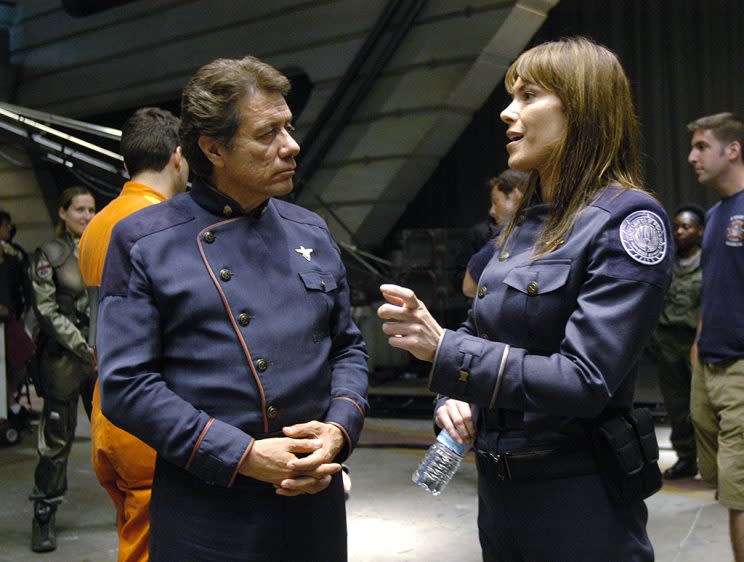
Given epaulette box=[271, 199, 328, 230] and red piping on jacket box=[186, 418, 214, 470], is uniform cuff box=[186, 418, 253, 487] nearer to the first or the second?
red piping on jacket box=[186, 418, 214, 470]

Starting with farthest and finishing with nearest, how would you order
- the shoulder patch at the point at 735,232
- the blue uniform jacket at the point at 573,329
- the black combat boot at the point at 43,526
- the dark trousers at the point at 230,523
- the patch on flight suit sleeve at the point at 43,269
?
the patch on flight suit sleeve at the point at 43,269, the black combat boot at the point at 43,526, the shoulder patch at the point at 735,232, the dark trousers at the point at 230,523, the blue uniform jacket at the point at 573,329

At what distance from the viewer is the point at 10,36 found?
44.9 feet

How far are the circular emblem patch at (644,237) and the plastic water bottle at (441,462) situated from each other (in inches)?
22.7

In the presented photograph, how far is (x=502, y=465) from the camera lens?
1.78 meters

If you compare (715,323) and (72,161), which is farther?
(72,161)

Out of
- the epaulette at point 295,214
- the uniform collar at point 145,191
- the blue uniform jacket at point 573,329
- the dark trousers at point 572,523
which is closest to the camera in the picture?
the blue uniform jacket at point 573,329

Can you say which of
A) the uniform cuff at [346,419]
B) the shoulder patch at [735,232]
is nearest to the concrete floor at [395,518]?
the shoulder patch at [735,232]

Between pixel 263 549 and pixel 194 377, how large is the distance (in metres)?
0.39

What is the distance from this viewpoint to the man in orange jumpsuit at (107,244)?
8.64 ft

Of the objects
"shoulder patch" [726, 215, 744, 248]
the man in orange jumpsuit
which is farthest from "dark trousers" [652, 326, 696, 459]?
the man in orange jumpsuit

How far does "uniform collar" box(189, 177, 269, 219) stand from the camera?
1.96 meters

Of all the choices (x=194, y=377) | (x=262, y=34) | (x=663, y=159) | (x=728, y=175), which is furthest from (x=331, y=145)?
(x=194, y=377)

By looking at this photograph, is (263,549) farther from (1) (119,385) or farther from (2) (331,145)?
(2) (331,145)

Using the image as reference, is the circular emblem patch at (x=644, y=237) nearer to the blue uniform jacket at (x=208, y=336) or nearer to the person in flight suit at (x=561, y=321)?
the person in flight suit at (x=561, y=321)
